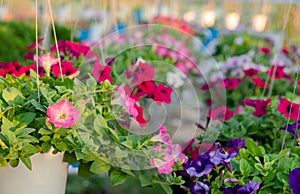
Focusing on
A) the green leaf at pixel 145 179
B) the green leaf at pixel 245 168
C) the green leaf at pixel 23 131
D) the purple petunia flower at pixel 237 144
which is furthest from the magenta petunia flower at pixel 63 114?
the purple petunia flower at pixel 237 144

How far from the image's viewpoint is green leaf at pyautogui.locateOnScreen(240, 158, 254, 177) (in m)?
1.32

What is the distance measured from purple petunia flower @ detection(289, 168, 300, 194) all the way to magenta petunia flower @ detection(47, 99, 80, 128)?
0.46 meters

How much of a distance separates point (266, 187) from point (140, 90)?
1.66ft

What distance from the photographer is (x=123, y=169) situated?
125cm

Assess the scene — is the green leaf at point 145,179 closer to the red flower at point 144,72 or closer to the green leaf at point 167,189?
the green leaf at point 167,189

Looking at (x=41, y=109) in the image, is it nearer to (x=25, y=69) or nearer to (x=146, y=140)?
(x=146, y=140)

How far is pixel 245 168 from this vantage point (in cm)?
133

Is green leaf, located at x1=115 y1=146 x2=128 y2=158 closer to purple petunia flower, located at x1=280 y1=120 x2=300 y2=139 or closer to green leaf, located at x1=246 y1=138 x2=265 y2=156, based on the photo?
green leaf, located at x1=246 y1=138 x2=265 y2=156

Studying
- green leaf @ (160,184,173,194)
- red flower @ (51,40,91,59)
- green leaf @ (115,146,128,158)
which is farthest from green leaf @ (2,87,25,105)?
red flower @ (51,40,91,59)

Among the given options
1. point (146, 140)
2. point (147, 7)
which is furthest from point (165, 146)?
point (147, 7)

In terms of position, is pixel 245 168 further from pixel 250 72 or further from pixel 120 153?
pixel 250 72

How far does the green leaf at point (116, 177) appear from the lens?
1248 millimetres

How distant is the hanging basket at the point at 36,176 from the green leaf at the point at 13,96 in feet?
0.42

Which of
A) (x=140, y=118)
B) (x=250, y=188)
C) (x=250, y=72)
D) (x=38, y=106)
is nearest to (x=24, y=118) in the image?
(x=38, y=106)
